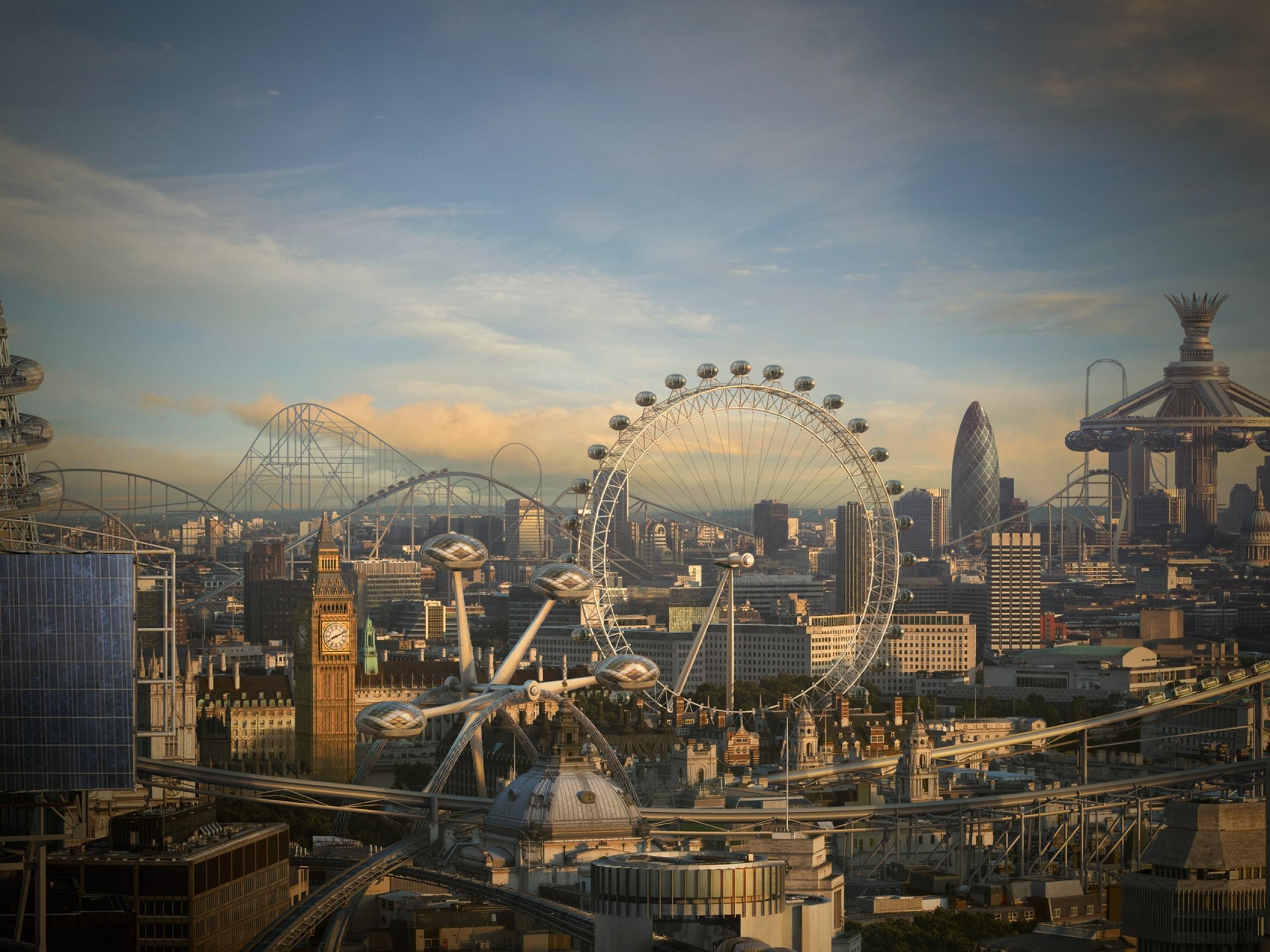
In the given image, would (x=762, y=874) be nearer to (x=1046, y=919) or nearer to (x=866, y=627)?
(x=1046, y=919)

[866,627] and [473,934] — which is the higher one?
[866,627]

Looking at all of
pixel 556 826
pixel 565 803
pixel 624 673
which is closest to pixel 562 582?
A: pixel 624 673

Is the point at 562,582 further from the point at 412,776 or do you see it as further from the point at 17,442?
the point at 412,776

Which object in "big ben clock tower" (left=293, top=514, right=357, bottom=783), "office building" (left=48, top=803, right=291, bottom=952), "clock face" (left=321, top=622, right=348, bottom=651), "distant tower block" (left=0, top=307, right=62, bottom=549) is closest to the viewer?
"office building" (left=48, top=803, right=291, bottom=952)

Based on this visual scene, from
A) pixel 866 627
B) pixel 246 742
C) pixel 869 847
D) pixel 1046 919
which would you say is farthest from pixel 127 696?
pixel 246 742

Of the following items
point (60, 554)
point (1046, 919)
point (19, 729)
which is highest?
point (60, 554)

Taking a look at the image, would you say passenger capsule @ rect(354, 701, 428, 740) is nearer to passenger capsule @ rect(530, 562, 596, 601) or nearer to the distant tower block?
passenger capsule @ rect(530, 562, 596, 601)

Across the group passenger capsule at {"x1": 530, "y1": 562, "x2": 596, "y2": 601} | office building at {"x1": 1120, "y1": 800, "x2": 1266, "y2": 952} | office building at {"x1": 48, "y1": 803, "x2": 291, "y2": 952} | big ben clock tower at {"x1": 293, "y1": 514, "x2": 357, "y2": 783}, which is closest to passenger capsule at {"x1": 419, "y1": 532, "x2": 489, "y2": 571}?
passenger capsule at {"x1": 530, "y1": 562, "x2": 596, "y2": 601}
